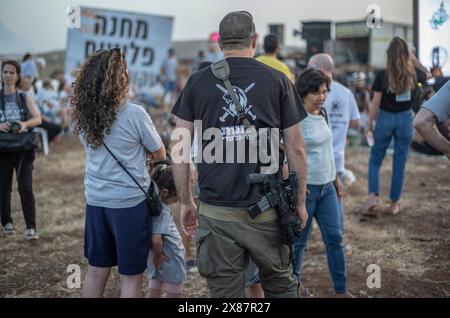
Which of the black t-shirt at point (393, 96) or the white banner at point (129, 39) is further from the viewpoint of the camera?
the white banner at point (129, 39)

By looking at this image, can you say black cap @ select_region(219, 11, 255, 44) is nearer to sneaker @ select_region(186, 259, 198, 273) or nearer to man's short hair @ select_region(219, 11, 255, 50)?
man's short hair @ select_region(219, 11, 255, 50)

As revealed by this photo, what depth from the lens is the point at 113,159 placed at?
3.22 m

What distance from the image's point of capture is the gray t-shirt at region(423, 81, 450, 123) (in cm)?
336

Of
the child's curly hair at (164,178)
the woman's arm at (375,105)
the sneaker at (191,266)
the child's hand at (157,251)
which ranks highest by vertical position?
the woman's arm at (375,105)

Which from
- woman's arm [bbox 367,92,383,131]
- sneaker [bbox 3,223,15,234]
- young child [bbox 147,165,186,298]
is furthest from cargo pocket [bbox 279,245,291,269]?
sneaker [bbox 3,223,15,234]

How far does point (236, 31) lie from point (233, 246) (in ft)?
4.03

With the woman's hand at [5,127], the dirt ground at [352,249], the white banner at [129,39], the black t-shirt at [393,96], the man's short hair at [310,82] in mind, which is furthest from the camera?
the white banner at [129,39]

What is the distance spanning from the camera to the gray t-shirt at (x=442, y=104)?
11.0ft

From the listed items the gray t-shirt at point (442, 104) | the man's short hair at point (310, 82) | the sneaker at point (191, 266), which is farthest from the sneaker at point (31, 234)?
the gray t-shirt at point (442, 104)

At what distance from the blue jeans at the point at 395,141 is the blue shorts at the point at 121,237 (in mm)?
4086

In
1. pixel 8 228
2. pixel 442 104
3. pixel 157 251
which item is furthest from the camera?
pixel 8 228

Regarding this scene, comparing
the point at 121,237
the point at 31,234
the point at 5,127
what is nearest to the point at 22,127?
the point at 5,127

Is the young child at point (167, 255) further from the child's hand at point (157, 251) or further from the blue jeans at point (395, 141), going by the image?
the blue jeans at point (395, 141)

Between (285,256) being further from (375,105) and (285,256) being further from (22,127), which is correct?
(375,105)
